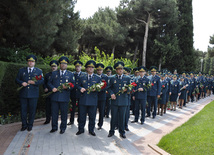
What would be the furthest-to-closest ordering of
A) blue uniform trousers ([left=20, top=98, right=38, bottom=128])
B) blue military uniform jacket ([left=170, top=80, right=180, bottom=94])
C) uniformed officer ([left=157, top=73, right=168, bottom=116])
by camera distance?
blue military uniform jacket ([left=170, top=80, right=180, bottom=94])
uniformed officer ([left=157, top=73, right=168, bottom=116])
blue uniform trousers ([left=20, top=98, right=38, bottom=128])

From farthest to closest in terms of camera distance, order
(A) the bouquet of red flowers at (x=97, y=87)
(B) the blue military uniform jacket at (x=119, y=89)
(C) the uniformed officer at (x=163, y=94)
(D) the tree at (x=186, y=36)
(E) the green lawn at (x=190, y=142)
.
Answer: (D) the tree at (x=186, y=36) < (C) the uniformed officer at (x=163, y=94) < (B) the blue military uniform jacket at (x=119, y=89) < (A) the bouquet of red flowers at (x=97, y=87) < (E) the green lawn at (x=190, y=142)

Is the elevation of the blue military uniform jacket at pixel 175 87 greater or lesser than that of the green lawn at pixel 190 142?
greater

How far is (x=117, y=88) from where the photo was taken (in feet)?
19.5

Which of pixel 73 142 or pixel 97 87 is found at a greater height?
pixel 97 87

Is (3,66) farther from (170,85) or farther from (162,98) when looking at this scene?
(170,85)

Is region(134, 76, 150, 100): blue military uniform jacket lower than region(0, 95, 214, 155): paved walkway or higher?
higher

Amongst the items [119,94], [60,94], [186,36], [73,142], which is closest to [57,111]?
[60,94]

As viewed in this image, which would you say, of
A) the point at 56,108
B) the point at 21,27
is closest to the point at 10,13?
the point at 21,27

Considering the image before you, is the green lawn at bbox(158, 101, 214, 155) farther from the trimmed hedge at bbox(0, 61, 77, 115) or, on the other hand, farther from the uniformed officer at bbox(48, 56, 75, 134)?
the trimmed hedge at bbox(0, 61, 77, 115)

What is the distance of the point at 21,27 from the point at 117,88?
253 inches

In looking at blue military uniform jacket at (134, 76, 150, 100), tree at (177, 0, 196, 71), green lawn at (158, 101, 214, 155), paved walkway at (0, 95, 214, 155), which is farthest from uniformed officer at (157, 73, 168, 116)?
tree at (177, 0, 196, 71)

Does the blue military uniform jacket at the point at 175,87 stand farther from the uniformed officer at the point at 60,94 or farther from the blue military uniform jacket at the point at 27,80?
the blue military uniform jacket at the point at 27,80

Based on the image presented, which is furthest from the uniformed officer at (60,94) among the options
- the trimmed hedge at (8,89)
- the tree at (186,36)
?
the tree at (186,36)

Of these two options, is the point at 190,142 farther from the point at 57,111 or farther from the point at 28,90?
the point at 28,90
